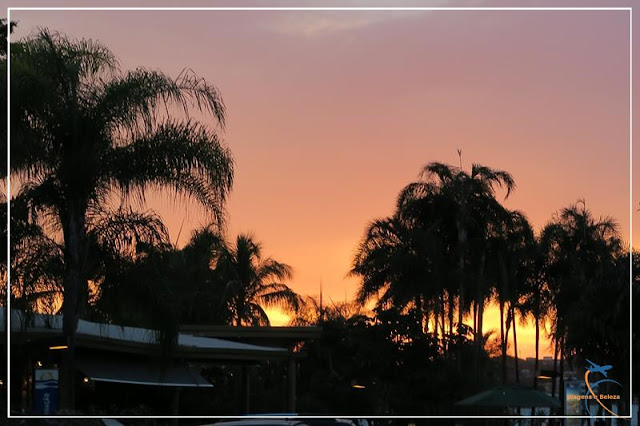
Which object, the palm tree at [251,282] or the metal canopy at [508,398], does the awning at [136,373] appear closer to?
the palm tree at [251,282]

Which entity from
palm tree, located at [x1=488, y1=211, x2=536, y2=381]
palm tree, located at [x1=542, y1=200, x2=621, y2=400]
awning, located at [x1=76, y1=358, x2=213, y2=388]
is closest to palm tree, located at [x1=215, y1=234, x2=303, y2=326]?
awning, located at [x1=76, y1=358, x2=213, y2=388]

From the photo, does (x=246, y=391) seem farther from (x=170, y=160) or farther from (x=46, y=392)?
(x=46, y=392)

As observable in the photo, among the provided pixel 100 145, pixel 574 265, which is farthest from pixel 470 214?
pixel 100 145

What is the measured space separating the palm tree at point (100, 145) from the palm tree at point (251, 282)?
2.64 m

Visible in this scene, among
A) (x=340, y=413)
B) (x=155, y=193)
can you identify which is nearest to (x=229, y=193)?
(x=155, y=193)

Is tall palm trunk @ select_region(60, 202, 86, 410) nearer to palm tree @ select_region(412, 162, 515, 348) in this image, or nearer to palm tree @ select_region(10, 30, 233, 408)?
palm tree @ select_region(10, 30, 233, 408)

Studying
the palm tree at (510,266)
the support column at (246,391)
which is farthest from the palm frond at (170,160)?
the support column at (246,391)

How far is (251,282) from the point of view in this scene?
3256cm

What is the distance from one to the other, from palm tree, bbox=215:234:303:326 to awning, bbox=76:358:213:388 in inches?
110

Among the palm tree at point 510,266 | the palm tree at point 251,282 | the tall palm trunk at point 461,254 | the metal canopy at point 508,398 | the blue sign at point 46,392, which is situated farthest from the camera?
the palm tree at point 251,282

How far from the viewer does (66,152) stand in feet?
62.6

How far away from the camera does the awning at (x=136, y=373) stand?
86.0ft

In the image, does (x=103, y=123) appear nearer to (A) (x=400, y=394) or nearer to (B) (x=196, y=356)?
(B) (x=196, y=356)

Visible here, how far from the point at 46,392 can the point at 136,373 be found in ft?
31.7
